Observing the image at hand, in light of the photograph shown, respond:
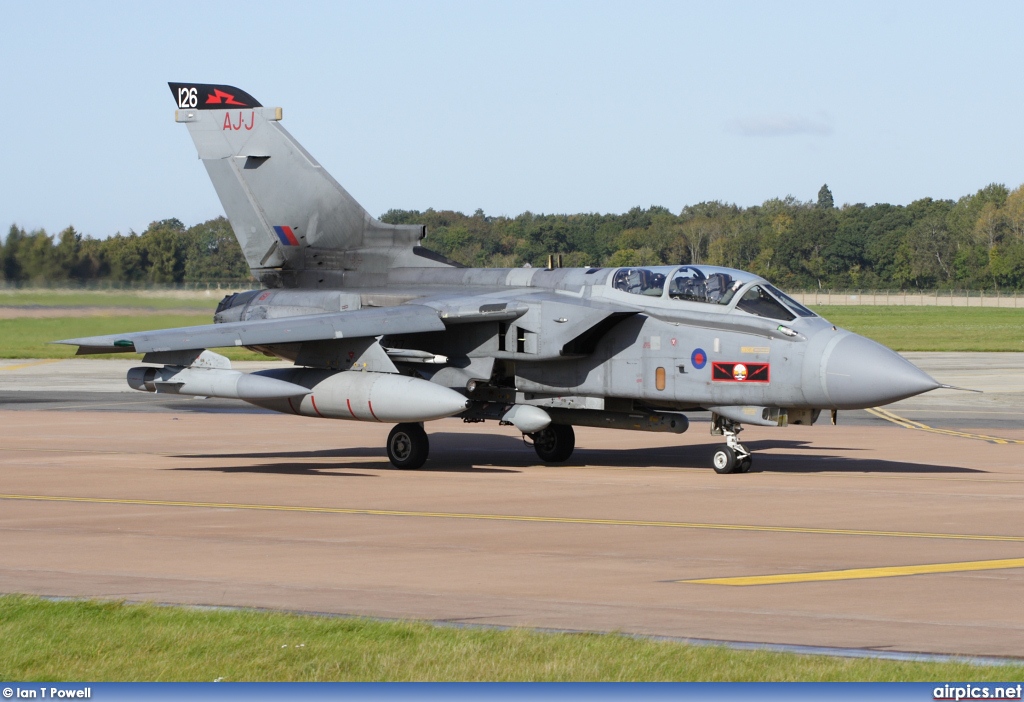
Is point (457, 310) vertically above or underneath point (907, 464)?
above

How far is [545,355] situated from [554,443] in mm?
2333

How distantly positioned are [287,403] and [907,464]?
29.1 ft

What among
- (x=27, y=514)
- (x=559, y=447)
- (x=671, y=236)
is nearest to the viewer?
(x=27, y=514)

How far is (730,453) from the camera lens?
17547mm

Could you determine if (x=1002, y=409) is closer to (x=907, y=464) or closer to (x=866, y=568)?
(x=907, y=464)

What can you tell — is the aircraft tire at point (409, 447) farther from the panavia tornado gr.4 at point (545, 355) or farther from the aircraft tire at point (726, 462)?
the aircraft tire at point (726, 462)

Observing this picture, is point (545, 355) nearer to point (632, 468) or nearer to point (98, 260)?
point (632, 468)

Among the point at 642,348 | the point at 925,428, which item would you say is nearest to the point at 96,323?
the point at 642,348

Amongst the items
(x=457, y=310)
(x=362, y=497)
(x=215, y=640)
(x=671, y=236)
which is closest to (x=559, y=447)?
(x=457, y=310)

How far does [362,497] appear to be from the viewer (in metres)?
15.6

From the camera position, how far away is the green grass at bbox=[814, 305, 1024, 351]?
177ft

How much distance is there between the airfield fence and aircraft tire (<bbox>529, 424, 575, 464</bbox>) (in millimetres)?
90069

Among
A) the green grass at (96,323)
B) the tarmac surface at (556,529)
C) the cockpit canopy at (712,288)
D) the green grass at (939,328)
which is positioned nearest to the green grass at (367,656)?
the tarmac surface at (556,529)

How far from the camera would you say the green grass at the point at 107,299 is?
95.0 ft
